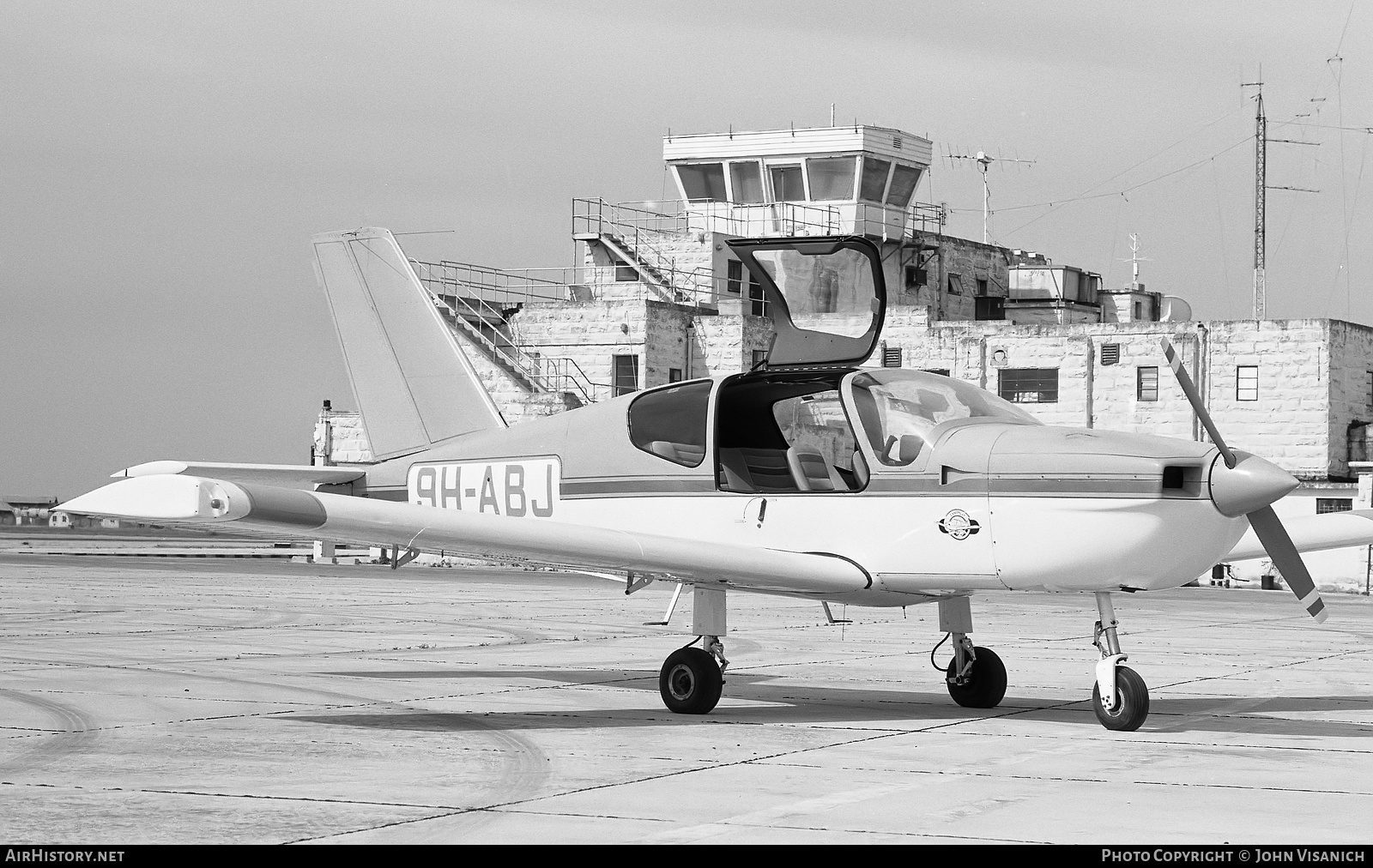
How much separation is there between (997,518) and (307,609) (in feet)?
50.1

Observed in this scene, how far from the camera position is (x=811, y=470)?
12.5m

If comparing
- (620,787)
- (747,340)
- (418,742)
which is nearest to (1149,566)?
(620,787)

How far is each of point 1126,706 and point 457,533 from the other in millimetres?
4414

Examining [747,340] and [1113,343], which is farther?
[747,340]

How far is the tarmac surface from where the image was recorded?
295 inches

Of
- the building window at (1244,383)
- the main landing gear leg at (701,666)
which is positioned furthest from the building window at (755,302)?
the main landing gear leg at (701,666)

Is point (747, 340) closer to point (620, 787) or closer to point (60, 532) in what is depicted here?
point (60, 532)

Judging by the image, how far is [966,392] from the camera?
11938 millimetres

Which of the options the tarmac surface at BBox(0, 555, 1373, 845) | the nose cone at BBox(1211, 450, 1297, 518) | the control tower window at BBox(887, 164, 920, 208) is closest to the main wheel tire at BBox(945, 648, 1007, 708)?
the tarmac surface at BBox(0, 555, 1373, 845)

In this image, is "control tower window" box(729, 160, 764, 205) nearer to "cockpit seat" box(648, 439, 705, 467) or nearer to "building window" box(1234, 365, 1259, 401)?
"building window" box(1234, 365, 1259, 401)

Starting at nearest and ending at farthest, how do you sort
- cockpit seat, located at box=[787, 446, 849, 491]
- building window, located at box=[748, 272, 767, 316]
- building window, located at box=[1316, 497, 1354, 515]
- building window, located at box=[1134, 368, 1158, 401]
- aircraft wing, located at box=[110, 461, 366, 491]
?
cockpit seat, located at box=[787, 446, 849, 491]
aircraft wing, located at box=[110, 461, 366, 491]
building window, located at box=[1316, 497, 1354, 515]
building window, located at box=[1134, 368, 1158, 401]
building window, located at box=[748, 272, 767, 316]

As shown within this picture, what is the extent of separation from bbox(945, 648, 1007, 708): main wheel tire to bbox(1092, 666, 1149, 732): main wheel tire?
5.29 feet

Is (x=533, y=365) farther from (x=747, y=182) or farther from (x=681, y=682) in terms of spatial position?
(x=681, y=682)

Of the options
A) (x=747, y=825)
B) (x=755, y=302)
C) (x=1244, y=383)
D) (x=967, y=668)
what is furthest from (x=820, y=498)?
(x=755, y=302)
